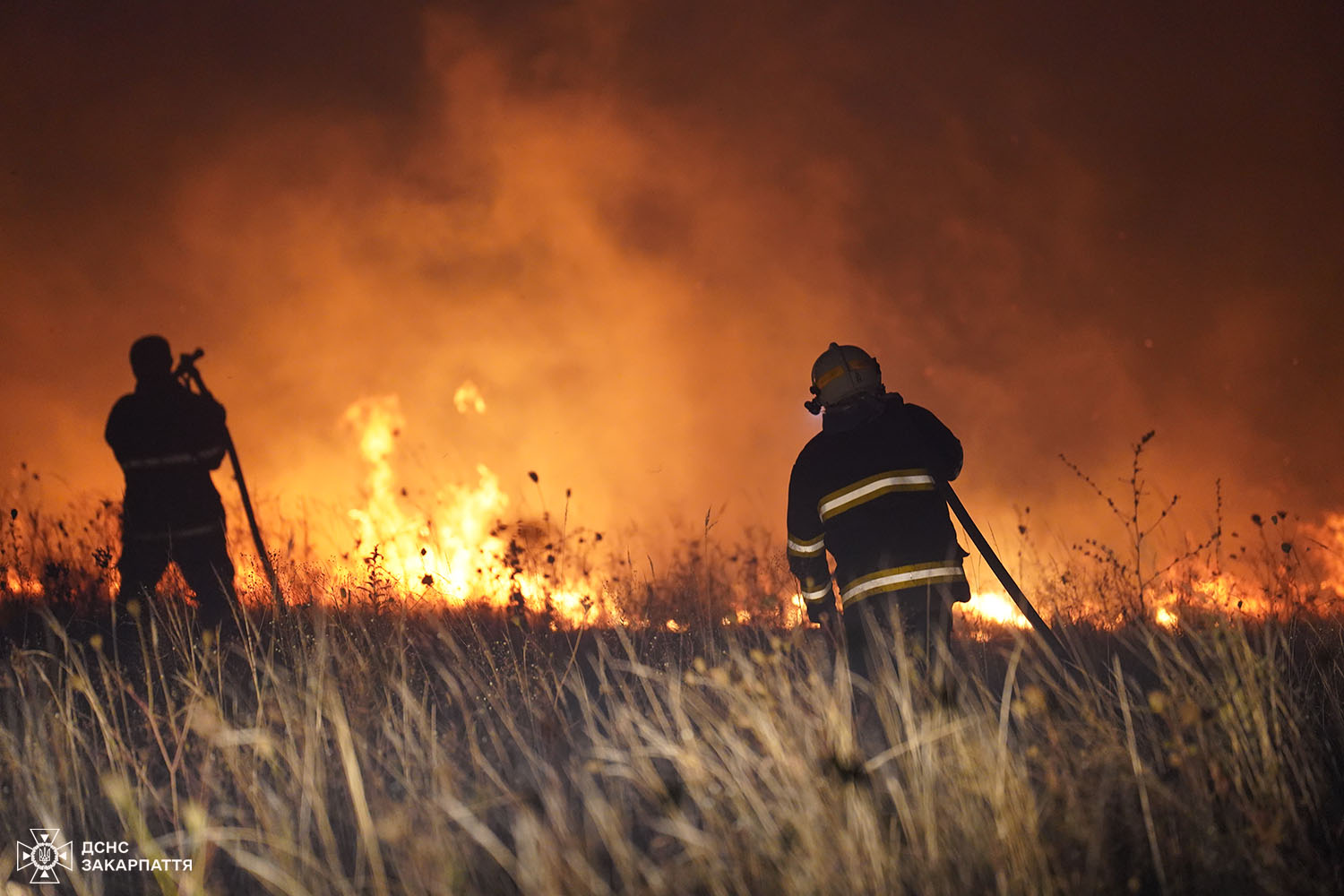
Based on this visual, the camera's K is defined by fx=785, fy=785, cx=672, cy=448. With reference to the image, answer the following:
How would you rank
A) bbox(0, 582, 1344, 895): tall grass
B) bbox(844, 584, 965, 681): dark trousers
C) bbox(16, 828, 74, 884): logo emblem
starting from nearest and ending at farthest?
bbox(0, 582, 1344, 895): tall grass → bbox(16, 828, 74, 884): logo emblem → bbox(844, 584, 965, 681): dark trousers

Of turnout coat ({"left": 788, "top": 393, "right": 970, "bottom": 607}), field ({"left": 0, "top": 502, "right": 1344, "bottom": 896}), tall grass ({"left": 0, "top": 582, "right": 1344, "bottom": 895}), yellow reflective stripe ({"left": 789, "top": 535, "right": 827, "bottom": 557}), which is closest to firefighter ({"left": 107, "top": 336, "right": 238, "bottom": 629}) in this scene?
field ({"left": 0, "top": 502, "right": 1344, "bottom": 896})

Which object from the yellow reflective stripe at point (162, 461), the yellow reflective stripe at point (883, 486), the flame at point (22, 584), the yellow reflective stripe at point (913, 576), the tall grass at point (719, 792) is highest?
the yellow reflective stripe at point (162, 461)

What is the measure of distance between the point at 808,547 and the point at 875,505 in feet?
1.60

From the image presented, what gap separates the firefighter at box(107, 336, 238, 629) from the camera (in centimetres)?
598

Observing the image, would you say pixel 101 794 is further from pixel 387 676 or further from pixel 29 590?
pixel 29 590

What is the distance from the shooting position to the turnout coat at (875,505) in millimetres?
4191

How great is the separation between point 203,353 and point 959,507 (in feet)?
19.9

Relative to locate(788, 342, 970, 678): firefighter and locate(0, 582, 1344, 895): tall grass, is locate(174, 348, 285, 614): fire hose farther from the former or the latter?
locate(788, 342, 970, 678): firefighter

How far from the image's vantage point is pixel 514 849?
2.87 meters

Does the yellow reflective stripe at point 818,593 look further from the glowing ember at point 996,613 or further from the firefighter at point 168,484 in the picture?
the firefighter at point 168,484

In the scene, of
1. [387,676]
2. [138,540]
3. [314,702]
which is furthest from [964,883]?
[138,540]

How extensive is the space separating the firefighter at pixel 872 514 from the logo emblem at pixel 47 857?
3.47 metres

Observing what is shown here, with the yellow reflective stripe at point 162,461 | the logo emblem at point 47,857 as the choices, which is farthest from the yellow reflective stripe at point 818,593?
the yellow reflective stripe at point 162,461

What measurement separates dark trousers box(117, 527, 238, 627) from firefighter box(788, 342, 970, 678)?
170 inches
